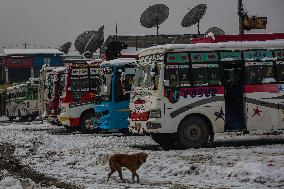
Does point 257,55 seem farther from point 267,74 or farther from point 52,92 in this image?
point 52,92

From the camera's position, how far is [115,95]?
62.2 feet

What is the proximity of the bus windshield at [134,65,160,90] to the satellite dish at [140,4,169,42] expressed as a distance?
31808mm

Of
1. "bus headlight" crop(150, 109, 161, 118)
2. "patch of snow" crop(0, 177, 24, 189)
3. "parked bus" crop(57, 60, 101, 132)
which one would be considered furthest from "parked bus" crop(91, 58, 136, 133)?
"patch of snow" crop(0, 177, 24, 189)

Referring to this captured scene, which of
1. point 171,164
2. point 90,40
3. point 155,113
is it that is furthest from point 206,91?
point 90,40

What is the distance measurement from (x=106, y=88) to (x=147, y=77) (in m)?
4.83

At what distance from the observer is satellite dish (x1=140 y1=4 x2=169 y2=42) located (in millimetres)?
46688

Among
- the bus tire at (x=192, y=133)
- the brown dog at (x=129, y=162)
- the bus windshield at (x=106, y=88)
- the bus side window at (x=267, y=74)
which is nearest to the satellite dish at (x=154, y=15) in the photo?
the bus windshield at (x=106, y=88)

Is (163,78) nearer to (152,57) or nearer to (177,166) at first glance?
(152,57)

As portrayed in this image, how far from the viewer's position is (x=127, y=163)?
340 inches

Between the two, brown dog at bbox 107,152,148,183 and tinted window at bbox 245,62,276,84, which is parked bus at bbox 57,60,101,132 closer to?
tinted window at bbox 245,62,276,84

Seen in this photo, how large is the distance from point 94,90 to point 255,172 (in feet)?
44.1

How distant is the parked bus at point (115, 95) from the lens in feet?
61.5

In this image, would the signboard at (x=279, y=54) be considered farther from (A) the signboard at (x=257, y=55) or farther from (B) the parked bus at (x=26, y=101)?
(B) the parked bus at (x=26, y=101)

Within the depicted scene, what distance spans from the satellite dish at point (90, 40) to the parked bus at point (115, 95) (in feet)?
96.0
